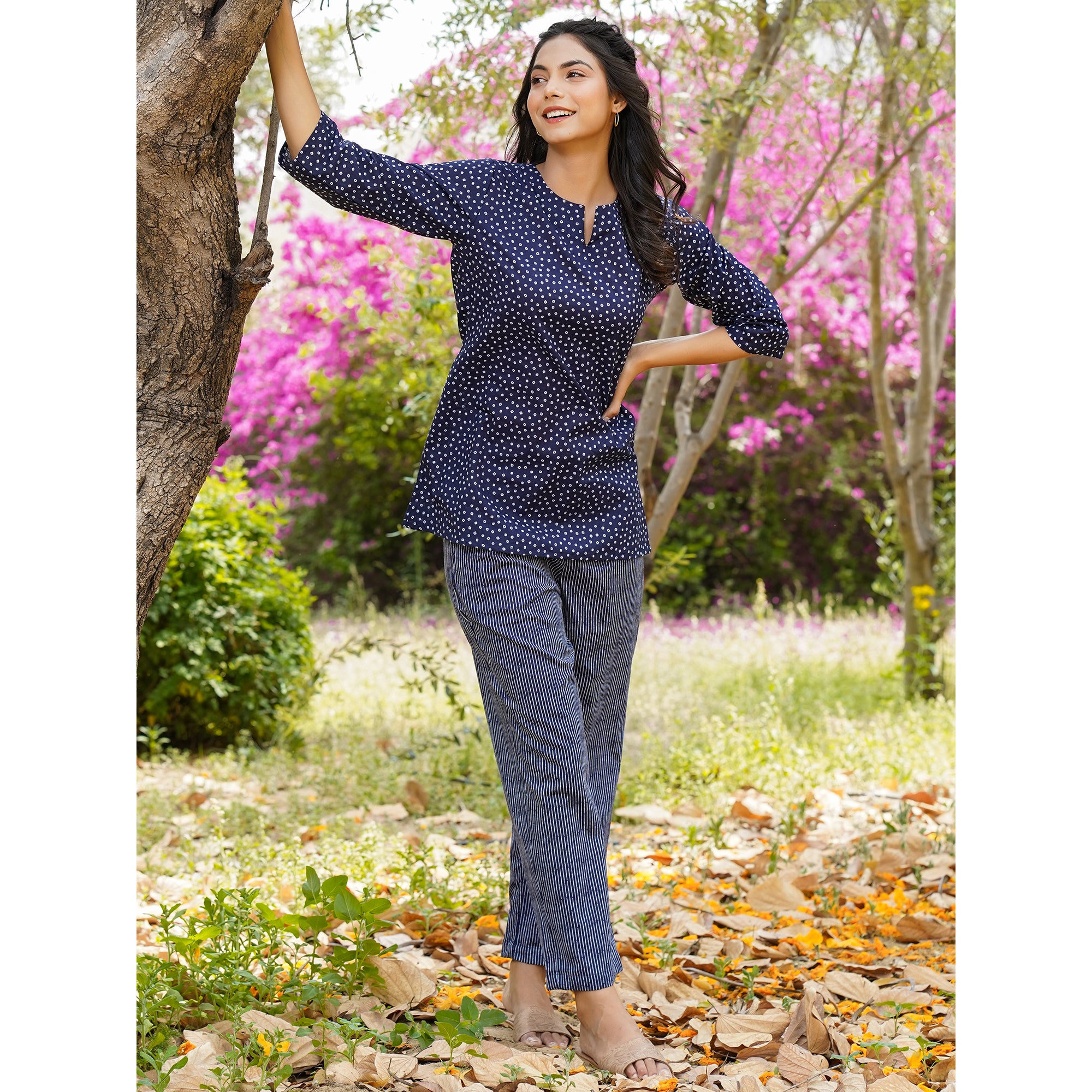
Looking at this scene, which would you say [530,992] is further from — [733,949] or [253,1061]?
[733,949]

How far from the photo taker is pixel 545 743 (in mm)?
1707

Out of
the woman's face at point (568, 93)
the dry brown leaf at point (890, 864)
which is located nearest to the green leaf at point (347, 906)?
the woman's face at point (568, 93)

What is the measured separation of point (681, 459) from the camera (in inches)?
146

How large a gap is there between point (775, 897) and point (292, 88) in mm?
1869

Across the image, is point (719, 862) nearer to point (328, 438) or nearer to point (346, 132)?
point (346, 132)

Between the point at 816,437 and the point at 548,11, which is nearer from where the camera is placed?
the point at 548,11

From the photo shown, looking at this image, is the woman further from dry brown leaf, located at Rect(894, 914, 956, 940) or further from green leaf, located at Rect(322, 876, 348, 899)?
dry brown leaf, located at Rect(894, 914, 956, 940)

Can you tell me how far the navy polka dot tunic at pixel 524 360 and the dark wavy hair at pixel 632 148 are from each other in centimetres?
2

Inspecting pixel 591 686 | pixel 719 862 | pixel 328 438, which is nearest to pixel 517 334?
pixel 591 686

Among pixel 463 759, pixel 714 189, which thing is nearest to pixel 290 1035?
pixel 463 759

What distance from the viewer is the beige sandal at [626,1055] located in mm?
1689

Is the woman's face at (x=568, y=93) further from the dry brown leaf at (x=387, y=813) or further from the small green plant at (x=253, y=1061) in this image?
the dry brown leaf at (x=387, y=813)

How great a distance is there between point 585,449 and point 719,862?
1.45 metres

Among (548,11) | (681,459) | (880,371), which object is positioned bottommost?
(681,459)
